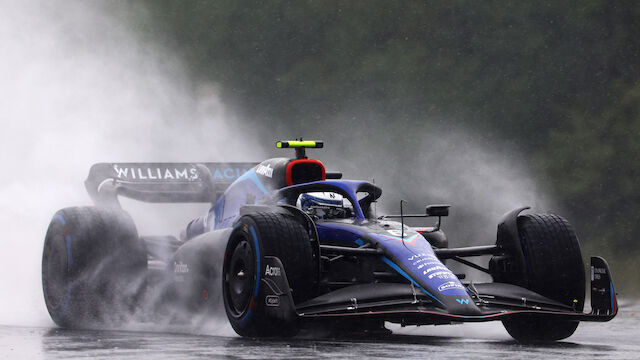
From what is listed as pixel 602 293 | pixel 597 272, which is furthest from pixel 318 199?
pixel 602 293

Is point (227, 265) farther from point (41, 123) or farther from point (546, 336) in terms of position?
point (41, 123)

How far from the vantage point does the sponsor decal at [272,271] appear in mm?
9555

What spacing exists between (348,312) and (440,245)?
99.3 inches

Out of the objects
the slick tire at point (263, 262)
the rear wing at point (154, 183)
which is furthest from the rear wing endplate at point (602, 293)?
the rear wing at point (154, 183)

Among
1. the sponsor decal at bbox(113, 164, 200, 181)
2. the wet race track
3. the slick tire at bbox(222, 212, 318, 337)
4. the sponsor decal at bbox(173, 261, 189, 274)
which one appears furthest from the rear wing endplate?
the sponsor decal at bbox(113, 164, 200, 181)

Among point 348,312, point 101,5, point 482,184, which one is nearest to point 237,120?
point 101,5

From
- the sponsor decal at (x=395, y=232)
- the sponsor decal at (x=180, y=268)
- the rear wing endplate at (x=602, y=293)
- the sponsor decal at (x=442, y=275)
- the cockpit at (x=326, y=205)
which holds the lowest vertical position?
the rear wing endplate at (x=602, y=293)

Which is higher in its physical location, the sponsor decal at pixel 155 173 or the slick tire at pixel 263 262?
the sponsor decal at pixel 155 173

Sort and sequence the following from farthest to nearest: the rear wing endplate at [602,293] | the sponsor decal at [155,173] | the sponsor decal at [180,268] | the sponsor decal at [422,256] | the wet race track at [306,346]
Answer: the sponsor decal at [155,173], the sponsor decal at [180,268], the rear wing endplate at [602,293], the sponsor decal at [422,256], the wet race track at [306,346]

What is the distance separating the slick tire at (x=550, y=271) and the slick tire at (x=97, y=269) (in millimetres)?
4335

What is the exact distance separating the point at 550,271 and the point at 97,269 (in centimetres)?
504

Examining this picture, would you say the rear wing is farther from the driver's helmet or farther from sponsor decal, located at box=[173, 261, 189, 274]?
the driver's helmet

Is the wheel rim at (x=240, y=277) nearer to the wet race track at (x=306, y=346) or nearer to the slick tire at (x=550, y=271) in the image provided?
the wet race track at (x=306, y=346)

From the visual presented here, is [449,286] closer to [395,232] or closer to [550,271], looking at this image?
[395,232]
